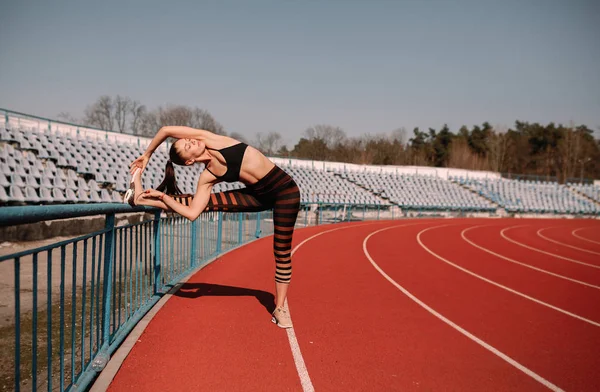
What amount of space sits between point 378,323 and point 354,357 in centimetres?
101

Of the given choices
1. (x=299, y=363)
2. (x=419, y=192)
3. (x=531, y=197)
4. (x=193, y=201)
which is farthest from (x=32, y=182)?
(x=531, y=197)

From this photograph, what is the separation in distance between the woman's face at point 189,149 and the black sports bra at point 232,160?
11 centimetres

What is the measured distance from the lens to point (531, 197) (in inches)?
1395

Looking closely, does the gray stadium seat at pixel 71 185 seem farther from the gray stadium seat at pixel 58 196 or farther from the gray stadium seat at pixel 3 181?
the gray stadium seat at pixel 3 181

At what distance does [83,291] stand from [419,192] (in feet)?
98.9

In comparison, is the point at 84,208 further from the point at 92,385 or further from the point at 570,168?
the point at 570,168

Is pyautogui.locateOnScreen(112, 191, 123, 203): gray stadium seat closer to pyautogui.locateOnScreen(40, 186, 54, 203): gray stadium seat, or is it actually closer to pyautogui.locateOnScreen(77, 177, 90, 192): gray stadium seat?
pyautogui.locateOnScreen(77, 177, 90, 192): gray stadium seat

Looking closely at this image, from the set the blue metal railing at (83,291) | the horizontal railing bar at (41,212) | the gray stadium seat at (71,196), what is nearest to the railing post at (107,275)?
the blue metal railing at (83,291)

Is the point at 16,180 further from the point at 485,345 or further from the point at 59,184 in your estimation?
the point at 485,345

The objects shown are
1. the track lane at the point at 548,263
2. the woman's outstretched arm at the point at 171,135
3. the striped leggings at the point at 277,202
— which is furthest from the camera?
the track lane at the point at 548,263

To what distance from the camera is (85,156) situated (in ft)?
52.9

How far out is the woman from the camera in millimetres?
3105

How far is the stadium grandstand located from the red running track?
28.9 ft

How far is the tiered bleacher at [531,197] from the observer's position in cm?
3347
